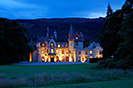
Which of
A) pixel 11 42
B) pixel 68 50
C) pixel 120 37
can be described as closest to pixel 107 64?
pixel 120 37

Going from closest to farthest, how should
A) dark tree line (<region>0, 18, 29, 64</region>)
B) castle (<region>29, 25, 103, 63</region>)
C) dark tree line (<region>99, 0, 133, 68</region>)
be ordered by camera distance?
dark tree line (<region>99, 0, 133, 68</region>)
dark tree line (<region>0, 18, 29, 64</region>)
castle (<region>29, 25, 103, 63</region>)

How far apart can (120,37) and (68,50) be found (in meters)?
41.2

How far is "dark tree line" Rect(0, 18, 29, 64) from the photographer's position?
4942 centimetres

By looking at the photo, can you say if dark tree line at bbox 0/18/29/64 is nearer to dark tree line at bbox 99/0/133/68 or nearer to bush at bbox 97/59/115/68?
dark tree line at bbox 99/0/133/68

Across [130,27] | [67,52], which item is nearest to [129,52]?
[130,27]

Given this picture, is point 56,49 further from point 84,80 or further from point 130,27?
point 84,80

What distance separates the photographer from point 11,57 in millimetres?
50688

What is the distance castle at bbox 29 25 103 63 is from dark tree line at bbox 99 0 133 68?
2906cm

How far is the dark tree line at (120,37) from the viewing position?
25.3 m

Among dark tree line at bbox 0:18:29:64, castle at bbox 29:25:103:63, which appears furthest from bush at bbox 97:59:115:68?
castle at bbox 29:25:103:63

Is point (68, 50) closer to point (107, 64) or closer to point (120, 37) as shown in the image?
point (120, 37)

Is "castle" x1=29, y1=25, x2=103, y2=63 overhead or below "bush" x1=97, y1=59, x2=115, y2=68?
overhead

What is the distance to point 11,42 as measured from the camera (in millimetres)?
50438

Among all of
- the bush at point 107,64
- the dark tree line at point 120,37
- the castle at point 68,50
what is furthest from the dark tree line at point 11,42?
the bush at point 107,64
